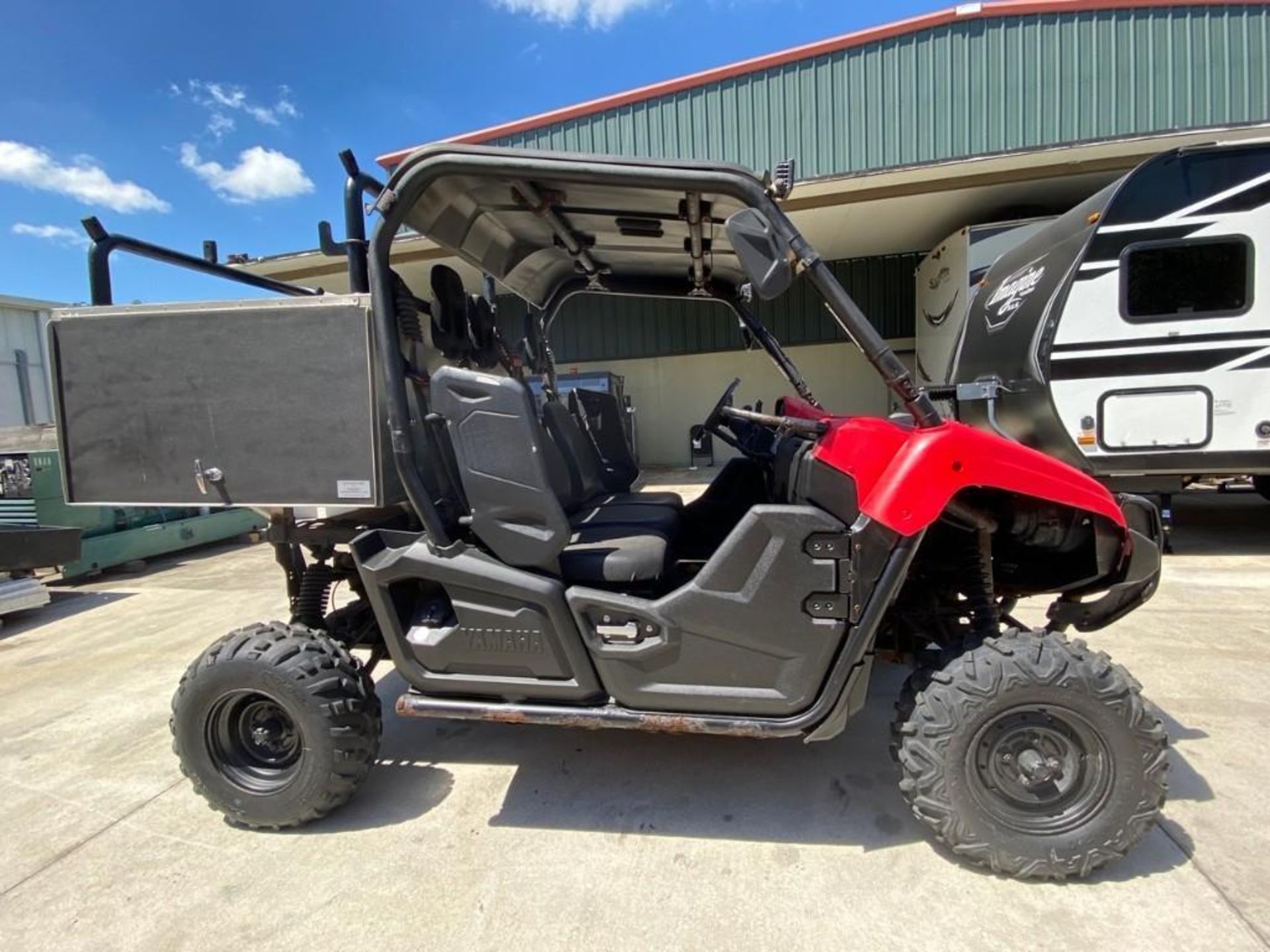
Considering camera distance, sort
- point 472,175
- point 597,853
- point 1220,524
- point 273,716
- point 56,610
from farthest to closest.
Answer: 1. point 1220,524
2. point 56,610
3. point 273,716
4. point 597,853
5. point 472,175

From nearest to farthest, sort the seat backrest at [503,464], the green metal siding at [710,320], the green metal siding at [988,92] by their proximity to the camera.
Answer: the seat backrest at [503,464]
the green metal siding at [988,92]
the green metal siding at [710,320]

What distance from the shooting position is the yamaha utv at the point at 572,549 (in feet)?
6.21

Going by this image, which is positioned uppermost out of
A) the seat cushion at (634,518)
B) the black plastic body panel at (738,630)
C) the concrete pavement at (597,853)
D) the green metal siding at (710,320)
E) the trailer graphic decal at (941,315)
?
the green metal siding at (710,320)

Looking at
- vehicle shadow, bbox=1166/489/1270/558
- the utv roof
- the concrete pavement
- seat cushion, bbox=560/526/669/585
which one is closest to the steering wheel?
the utv roof

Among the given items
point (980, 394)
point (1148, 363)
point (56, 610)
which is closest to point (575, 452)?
point (980, 394)

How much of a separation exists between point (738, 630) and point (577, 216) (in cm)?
166

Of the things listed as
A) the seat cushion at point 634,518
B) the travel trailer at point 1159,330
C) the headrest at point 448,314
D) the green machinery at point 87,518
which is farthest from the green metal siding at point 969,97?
the headrest at point 448,314

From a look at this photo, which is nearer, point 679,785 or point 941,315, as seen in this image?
point 679,785

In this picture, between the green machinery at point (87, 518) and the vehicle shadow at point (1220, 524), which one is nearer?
the vehicle shadow at point (1220, 524)

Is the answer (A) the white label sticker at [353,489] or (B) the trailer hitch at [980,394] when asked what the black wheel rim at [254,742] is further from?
(B) the trailer hitch at [980,394]

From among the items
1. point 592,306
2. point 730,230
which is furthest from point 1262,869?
point 592,306

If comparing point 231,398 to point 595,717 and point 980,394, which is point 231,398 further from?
point 980,394

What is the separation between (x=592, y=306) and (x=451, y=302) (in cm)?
1242

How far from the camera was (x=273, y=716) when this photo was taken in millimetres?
2371
